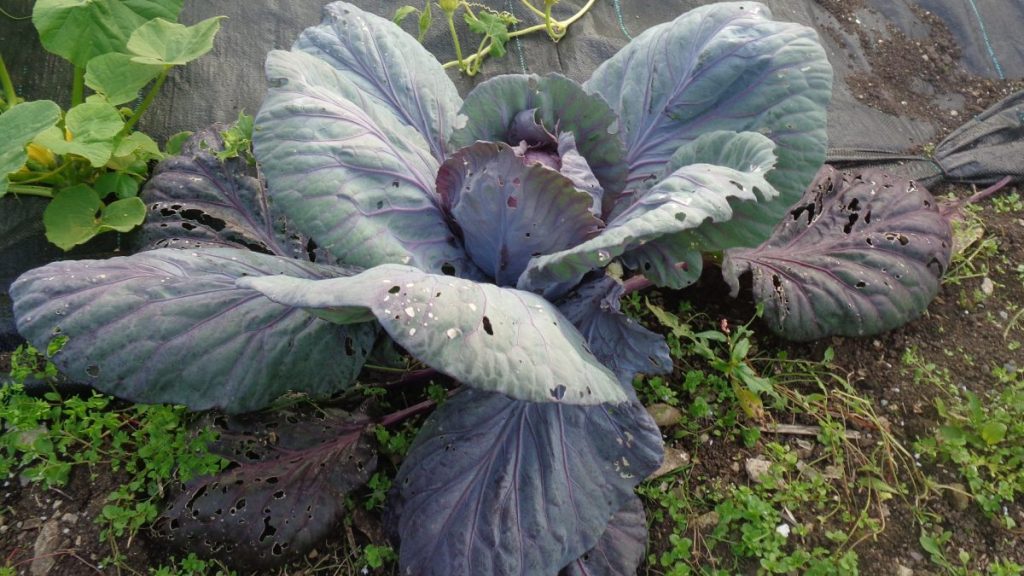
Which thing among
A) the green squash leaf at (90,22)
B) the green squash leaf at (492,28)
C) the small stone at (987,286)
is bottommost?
the small stone at (987,286)

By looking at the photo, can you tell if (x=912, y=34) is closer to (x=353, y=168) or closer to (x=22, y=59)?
(x=353, y=168)

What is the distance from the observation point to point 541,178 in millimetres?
1316

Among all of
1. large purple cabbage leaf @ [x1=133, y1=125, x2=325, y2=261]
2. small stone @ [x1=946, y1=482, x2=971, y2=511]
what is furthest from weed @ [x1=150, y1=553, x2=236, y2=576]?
small stone @ [x1=946, y1=482, x2=971, y2=511]

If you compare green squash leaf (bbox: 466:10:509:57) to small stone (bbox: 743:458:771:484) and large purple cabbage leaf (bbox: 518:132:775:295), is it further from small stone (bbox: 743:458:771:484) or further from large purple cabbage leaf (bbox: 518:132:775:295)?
small stone (bbox: 743:458:771:484)

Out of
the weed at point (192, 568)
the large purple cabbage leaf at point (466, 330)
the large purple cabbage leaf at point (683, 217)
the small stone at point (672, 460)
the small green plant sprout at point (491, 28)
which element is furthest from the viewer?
the small green plant sprout at point (491, 28)

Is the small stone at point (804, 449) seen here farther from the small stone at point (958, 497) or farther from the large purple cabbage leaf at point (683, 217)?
the large purple cabbage leaf at point (683, 217)

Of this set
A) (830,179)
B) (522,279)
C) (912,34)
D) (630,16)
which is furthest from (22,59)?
(912,34)

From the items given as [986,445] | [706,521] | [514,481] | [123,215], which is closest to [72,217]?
[123,215]

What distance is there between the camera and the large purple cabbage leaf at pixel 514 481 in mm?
1474

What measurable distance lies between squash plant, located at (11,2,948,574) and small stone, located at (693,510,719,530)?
0.68ft

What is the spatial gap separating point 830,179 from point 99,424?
221 cm

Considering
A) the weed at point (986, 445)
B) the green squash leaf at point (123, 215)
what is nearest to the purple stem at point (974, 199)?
the weed at point (986, 445)

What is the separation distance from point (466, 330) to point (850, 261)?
1448mm

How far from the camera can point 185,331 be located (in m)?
1.41
